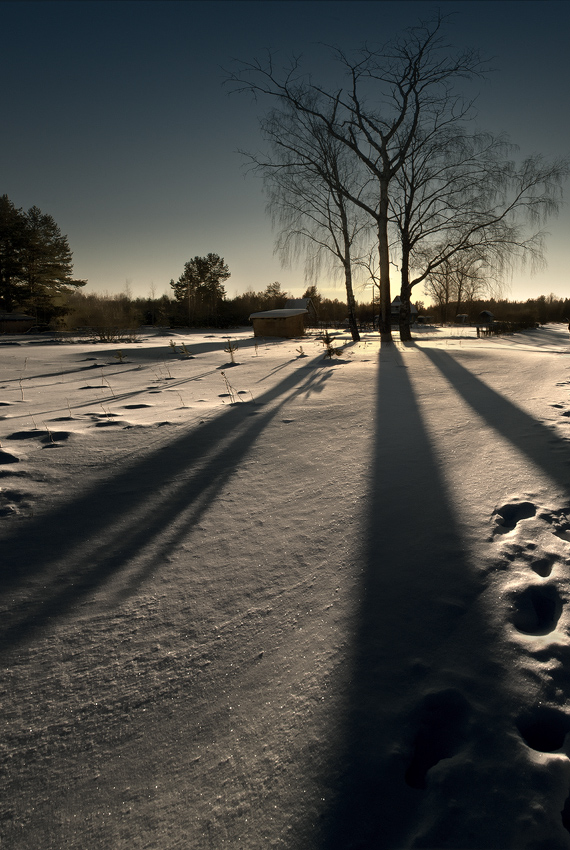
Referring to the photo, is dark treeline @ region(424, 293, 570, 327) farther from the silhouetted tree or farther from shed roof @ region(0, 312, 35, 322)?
shed roof @ region(0, 312, 35, 322)

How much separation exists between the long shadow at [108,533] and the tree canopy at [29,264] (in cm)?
3944

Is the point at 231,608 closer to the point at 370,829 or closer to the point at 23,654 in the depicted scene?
the point at 23,654

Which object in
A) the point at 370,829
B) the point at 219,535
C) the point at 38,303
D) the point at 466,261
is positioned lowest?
the point at 370,829

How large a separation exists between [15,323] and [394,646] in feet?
129

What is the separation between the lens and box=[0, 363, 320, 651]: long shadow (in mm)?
1876

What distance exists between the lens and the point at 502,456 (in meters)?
3.41

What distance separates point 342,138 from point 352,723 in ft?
52.8

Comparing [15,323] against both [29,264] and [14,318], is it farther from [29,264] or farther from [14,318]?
[29,264]

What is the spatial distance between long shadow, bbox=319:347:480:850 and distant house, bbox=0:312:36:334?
123 ft

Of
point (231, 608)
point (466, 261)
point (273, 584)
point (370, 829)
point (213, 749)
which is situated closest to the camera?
point (370, 829)

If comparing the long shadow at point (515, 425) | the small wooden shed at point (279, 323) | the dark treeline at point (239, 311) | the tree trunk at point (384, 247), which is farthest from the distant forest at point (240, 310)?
the long shadow at point (515, 425)

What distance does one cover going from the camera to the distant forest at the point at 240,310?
39219mm

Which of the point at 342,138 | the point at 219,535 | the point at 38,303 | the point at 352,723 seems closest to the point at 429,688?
the point at 352,723

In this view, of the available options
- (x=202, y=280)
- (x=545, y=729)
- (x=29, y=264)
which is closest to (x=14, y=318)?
(x=29, y=264)
